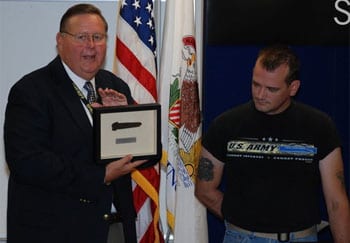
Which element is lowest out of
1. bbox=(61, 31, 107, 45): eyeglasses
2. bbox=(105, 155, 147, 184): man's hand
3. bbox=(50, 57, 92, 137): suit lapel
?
bbox=(105, 155, 147, 184): man's hand

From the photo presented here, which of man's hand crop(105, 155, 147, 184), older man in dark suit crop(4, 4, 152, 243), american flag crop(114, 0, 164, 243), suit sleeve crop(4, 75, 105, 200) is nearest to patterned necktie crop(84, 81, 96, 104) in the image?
older man in dark suit crop(4, 4, 152, 243)

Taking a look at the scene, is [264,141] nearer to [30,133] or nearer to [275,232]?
[275,232]

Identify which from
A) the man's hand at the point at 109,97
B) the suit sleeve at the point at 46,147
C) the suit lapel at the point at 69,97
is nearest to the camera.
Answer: the suit sleeve at the point at 46,147

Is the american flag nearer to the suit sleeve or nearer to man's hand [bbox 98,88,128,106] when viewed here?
man's hand [bbox 98,88,128,106]

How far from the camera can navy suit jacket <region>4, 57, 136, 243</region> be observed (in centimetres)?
268

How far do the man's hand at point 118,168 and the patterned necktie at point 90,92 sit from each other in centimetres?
30

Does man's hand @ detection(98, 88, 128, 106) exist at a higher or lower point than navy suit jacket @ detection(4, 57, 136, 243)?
higher

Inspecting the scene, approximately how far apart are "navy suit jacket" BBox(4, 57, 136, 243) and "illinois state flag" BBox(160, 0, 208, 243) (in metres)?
1.04

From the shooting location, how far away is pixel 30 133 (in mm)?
2688

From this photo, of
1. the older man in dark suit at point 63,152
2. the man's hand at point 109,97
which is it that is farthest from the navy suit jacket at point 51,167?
the man's hand at point 109,97

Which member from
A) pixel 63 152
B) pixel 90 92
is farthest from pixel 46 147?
pixel 90 92

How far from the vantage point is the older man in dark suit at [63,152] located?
2.69 metres

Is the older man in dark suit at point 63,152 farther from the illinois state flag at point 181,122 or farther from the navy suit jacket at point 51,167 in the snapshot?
the illinois state flag at point 181,122

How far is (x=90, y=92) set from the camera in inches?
115
